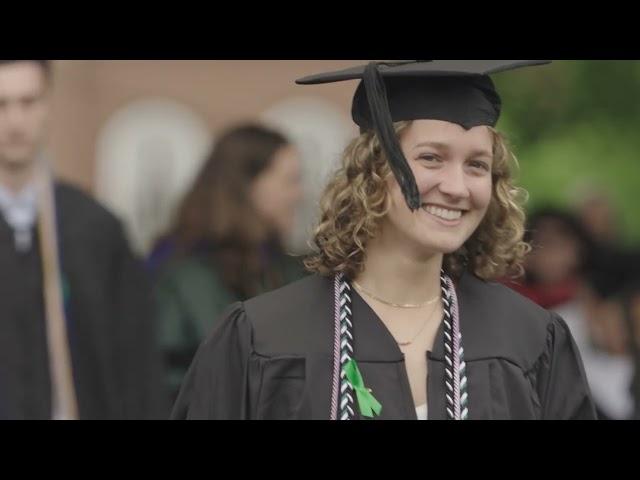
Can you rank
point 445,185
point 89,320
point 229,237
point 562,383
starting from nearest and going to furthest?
point 445,185 < point 562,383 < point 229,237 < point 89,320

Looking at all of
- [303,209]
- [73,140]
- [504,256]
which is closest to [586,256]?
[303,209]

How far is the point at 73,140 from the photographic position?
11289mm

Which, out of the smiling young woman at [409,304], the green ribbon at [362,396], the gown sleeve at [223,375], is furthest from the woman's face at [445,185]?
the gown sleeve at [223,375]

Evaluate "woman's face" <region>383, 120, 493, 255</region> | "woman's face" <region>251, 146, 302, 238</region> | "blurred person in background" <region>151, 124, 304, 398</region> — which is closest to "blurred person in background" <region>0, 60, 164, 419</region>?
"blurred person in background" <region>151, 124, 304, 398</region>

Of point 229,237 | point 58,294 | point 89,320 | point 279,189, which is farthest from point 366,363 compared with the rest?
point 89,320

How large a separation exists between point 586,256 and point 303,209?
1.48m

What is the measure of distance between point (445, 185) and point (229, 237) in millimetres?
3705

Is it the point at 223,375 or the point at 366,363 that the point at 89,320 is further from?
the point at 366,363

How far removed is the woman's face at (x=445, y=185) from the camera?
181 inches

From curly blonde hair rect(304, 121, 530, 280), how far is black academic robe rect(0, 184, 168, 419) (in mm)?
3449

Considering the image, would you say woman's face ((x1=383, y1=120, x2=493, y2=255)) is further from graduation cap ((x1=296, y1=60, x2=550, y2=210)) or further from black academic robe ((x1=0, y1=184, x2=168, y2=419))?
black academic robe ((x1=0, y1=184, x2=168, y2=419))

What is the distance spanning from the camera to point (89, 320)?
28.0ft

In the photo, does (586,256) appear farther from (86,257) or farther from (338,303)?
(338,303)

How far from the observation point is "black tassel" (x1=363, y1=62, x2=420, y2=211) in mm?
4598
